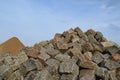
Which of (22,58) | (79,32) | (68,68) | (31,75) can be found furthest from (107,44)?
(31,75)

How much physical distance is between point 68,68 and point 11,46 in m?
5.20

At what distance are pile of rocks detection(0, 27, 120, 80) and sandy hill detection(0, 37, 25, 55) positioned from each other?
7.22 ft

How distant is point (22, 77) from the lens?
10391 mm

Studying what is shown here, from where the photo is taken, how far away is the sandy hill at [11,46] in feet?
47.6

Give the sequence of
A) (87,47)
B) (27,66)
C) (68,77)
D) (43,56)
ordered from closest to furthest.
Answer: (68,77)
(27,66)
(43,56)
(87,47)

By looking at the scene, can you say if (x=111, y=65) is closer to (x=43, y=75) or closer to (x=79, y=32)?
(x=43, y=75)

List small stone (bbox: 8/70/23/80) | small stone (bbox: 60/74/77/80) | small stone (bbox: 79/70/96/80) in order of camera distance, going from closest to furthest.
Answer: small stone (bbox: 79/70/96/80)
small stone (bbox: 60/74/77/80)
small stone (bbox: 8/70/23/80)

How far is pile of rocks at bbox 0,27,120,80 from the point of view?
32.8 ft

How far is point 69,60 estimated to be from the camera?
10508mm

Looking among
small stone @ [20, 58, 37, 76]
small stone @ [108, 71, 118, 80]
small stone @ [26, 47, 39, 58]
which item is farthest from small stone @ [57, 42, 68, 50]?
small stone @ [108, 71, 118, 80]

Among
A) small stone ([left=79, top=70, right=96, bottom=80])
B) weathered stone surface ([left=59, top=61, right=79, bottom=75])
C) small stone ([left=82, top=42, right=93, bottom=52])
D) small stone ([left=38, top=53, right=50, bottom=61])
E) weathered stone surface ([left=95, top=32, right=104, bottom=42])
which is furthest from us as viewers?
weathered stone surface ([left=95, top=32, right=104, bottom=42])

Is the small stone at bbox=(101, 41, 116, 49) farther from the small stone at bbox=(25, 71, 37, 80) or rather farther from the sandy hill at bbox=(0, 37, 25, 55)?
the sandy hill at bbox=(0, 37, 25, 55)

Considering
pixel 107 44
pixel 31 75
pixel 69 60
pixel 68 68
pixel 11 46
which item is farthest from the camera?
pixel 11 46

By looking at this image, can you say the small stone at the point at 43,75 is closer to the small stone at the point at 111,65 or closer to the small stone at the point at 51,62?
the small stone at the point at 51,62
